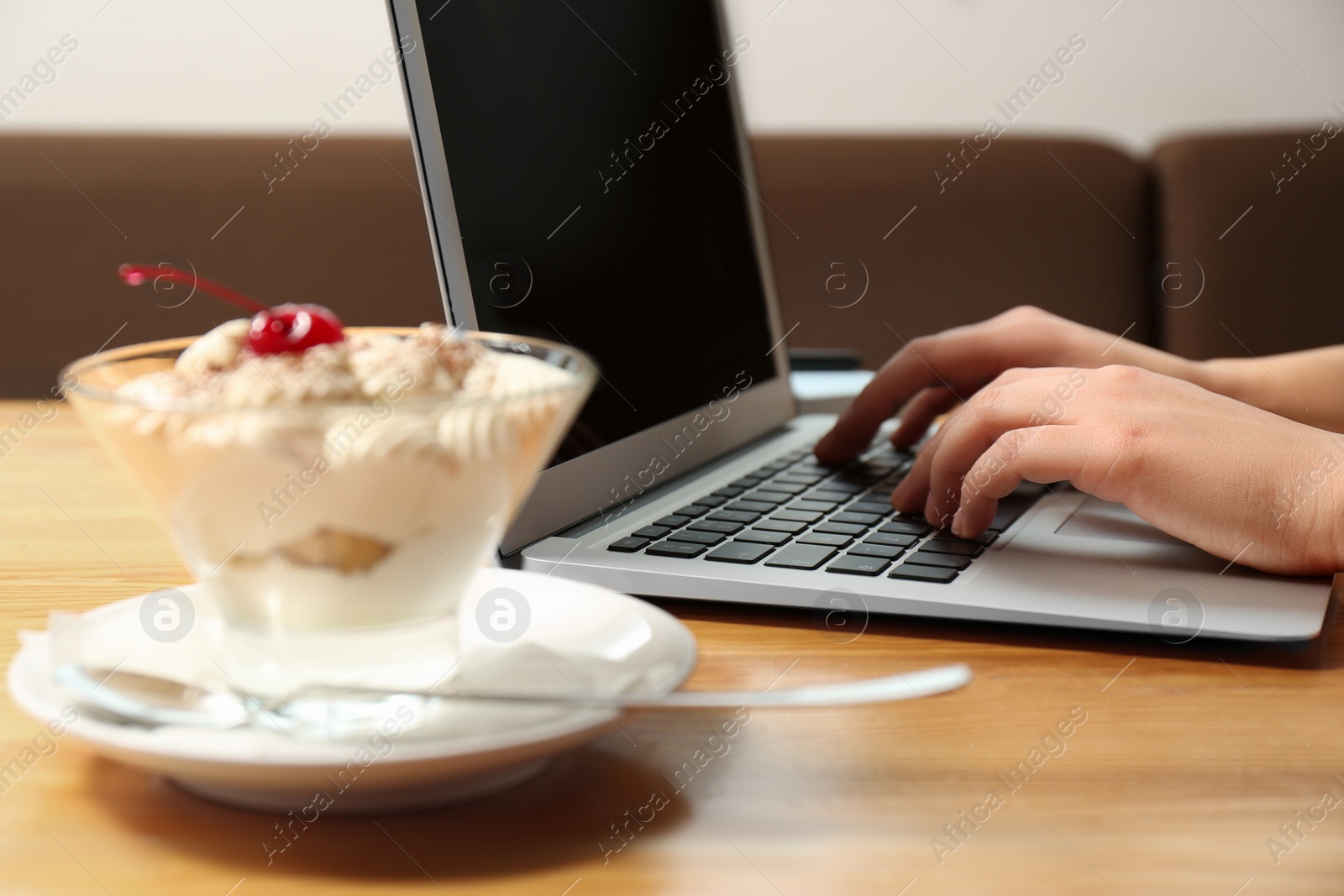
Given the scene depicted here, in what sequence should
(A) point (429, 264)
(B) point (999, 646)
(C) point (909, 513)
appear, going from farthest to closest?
1. (A) point (429, 264)
2. (C) point (909, 513)
3. (B) point (999, 646)

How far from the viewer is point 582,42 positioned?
717mm

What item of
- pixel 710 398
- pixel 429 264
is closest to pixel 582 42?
pixel 710 398

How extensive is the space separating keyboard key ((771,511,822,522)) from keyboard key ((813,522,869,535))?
14mm

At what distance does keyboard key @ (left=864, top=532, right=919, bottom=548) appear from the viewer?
0.59 m

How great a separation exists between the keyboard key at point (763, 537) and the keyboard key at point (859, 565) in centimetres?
4

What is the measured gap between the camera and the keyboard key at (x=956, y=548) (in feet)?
1.90

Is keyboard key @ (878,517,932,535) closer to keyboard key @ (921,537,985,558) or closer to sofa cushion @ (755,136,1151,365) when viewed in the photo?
keyboard key @ (921,537,985,558)

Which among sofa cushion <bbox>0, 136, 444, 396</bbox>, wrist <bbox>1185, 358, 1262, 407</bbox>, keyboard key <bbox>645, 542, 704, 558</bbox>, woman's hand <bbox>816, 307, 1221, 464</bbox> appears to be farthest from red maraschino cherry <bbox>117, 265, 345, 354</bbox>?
sofa cushion <bbox>0, 136, 444, 396</bbox>

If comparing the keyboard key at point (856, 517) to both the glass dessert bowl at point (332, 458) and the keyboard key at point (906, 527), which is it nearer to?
the keyboard key at point (906, 527)

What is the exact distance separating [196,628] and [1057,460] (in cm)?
→ 40

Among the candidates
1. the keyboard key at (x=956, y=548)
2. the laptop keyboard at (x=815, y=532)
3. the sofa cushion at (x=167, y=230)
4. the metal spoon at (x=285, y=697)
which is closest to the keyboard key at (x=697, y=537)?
the laptop keyboard at (x=815, y=532)

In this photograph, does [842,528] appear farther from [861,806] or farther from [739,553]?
[861,806]

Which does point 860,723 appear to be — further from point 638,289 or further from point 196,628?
point 638,289

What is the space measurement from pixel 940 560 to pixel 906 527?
7 centimetres
